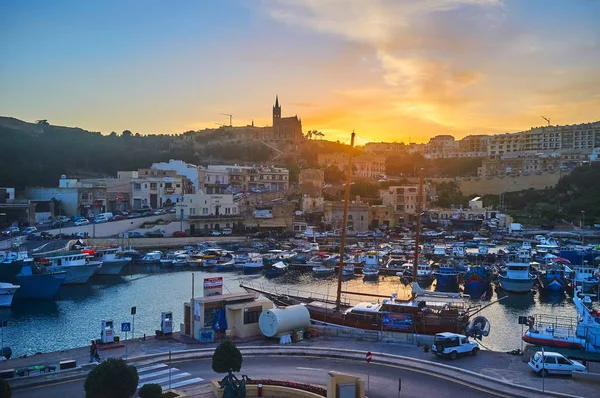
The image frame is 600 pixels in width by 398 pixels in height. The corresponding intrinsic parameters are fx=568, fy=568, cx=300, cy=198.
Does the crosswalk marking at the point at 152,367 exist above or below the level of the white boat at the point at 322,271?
above

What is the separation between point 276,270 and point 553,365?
77.1ft

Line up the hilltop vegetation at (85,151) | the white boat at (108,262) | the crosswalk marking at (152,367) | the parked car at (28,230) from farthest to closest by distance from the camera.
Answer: the hilltop vegetation at (85,151) < the parked car at (28,230) < the white boat at (108,262) < the crosswalk marking at (152,367)

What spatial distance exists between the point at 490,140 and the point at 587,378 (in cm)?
9156

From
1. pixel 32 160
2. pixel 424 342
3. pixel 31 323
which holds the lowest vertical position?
pixel 31 323

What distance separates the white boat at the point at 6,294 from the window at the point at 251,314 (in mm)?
15126

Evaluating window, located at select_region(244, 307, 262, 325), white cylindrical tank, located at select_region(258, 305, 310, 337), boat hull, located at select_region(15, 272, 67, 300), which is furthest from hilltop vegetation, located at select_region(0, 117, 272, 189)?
white cylindrical tank, located at select_region(258, 305, 310, 337)

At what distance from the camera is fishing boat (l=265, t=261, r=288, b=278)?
33.1 m

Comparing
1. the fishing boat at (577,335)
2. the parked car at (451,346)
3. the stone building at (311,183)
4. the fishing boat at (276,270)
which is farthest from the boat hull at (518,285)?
the stone building at (311,183)

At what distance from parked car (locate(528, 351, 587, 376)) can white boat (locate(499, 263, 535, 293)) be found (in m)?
17.5

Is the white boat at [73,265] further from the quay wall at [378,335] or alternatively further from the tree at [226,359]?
the tree at [226,359]

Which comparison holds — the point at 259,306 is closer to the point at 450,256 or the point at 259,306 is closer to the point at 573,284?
the point at 573,284

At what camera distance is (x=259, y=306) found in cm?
1412

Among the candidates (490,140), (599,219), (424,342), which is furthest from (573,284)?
(490,140)

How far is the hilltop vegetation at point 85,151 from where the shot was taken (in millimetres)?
60219
